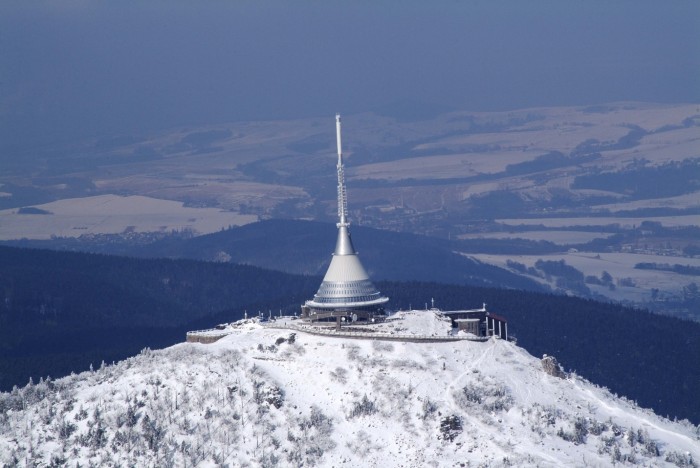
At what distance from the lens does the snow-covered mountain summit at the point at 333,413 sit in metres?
121

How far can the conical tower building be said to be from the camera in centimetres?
14288

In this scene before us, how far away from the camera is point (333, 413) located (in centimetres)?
12625

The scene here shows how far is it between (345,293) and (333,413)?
1843 centimetres

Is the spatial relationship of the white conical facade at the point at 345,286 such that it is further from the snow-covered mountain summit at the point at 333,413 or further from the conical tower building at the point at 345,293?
the snow-covered mountain summit at the point at 333,413

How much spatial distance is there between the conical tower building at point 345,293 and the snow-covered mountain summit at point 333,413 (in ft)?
19.4

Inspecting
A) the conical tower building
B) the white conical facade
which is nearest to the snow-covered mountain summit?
the conical tower building

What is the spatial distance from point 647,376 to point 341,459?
6623 cm

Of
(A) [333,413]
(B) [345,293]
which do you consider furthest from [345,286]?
(A) [333,413]

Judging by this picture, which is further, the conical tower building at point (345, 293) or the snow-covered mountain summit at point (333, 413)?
the conical tower building at point (345, 293)

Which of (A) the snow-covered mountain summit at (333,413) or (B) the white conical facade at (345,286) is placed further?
(B) the white conical facade at (345,286)

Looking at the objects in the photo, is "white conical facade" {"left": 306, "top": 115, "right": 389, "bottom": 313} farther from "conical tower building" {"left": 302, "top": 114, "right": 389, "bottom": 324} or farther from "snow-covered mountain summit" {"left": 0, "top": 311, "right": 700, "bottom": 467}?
"snow-covered mountain summit" {"left": 0, "top": 311, "right": 700, "bottom": 467}

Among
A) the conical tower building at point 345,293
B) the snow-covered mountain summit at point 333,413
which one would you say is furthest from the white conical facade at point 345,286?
the snow-covered mountain summit at point 333,413

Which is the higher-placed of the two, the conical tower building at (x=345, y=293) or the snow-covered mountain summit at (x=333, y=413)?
the conical tower building at (x=345, y=293)

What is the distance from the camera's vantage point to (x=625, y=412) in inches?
5172
